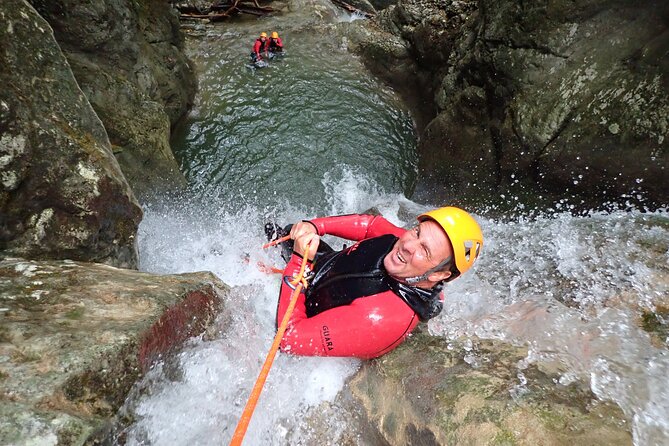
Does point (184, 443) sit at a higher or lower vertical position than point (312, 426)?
higher

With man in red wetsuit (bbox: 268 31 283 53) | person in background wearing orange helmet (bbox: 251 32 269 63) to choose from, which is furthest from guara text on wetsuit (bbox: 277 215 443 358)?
man in red wetsuit (bbox: 268 31 283 53)

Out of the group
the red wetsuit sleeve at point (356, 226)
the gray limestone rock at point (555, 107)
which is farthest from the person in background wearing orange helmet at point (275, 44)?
the red wetsuit sleeve at point (356, 226)

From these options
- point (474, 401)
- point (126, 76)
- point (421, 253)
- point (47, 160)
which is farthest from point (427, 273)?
point (126, 76)

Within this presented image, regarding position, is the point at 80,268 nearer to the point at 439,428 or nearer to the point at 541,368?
the point at 439,428

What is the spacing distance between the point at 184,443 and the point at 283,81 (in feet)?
29.9

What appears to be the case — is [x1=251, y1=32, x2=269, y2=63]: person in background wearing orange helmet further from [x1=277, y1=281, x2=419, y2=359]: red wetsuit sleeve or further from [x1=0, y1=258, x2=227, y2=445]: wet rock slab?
[x1=277, y1=281, x2=419, y2=359]: red wetsuit sleeve

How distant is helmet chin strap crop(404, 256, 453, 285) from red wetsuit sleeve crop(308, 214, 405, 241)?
1.05m

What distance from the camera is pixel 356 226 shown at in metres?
4.15

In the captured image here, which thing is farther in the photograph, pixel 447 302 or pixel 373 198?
pixel 373 198

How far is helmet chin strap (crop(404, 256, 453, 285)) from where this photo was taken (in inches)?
116

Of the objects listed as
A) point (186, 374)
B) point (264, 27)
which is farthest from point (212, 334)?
point (264, 27)

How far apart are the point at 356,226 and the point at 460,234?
1.43 metres

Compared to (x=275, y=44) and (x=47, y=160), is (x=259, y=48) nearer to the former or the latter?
(x=275, y=44)

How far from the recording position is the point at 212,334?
300 cm
